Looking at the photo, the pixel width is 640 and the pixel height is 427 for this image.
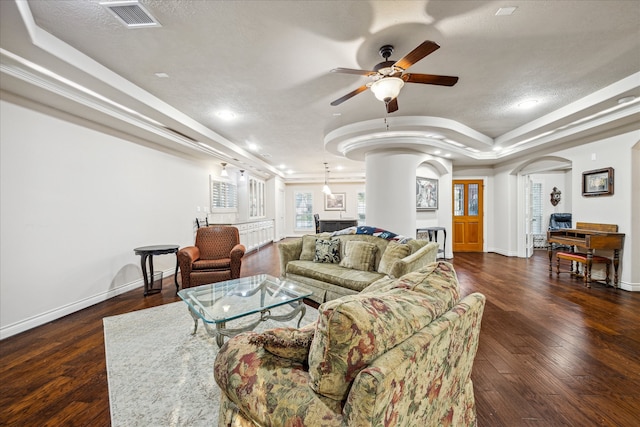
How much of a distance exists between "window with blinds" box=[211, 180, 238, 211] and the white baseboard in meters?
2.72

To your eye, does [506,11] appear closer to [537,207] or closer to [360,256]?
[360,256]

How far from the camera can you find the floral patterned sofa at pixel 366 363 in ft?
2.70

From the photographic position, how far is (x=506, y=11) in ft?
6.57

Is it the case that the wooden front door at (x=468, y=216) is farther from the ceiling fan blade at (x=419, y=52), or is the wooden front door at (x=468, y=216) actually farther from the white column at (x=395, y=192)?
the ceiling fan blade at (x=419, y=52)

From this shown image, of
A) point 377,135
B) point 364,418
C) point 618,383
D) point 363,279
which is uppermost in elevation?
point 377,135

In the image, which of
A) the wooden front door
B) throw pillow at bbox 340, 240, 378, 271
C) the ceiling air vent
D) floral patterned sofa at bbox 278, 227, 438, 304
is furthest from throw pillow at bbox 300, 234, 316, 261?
the wooden front door

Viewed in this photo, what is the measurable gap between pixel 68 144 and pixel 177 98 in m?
Result: 1.38

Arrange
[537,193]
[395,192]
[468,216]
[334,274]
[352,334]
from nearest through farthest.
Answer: [352,334]
[334,274]
[395,192]
[468,216]
[537,193]

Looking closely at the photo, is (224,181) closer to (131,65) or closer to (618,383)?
(131,65)

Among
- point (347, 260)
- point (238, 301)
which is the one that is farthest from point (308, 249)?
point (238, 301)

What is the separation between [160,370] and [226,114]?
3368 mm

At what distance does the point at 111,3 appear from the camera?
1.87 metres

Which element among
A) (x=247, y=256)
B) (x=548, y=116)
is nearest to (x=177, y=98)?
(x=247, y=256)

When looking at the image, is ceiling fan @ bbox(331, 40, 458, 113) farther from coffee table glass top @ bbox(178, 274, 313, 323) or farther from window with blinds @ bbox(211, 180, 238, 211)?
window with blinds @ bbox(211, 180, 238, 211)
